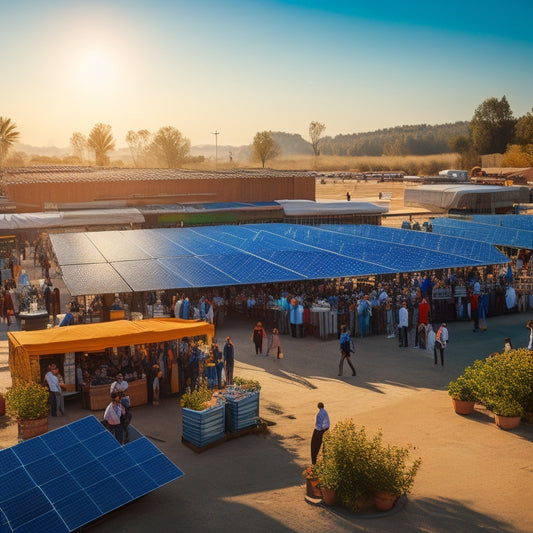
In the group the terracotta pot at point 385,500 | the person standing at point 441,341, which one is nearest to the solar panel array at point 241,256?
the person standing at point 441,341

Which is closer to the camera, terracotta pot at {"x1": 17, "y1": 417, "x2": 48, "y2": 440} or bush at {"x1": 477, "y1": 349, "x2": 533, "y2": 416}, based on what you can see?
terracotta pot at {"x1": 17, "y1": 417, "x2": 48, "y2": 440}

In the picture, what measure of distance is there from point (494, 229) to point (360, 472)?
27048mm

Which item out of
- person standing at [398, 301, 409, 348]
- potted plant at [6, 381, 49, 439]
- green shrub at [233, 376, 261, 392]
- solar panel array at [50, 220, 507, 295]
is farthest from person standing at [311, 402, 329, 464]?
solar panel array at [50, 220, 507, 295]

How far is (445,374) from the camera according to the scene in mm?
15648

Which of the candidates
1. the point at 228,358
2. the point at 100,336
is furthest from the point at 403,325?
the point at 100,336

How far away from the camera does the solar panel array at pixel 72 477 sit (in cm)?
785

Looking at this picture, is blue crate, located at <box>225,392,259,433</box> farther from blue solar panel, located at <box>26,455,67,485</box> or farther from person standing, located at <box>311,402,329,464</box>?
blue solar panel, located at <box>26,455,67,485</box>

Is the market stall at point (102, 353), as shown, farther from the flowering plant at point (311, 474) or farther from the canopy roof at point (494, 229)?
the canopy roof at point (494, 229)

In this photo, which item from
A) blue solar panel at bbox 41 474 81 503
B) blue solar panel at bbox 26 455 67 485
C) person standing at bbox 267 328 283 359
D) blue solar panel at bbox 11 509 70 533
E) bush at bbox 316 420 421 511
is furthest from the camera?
person standing at bbox 267 328 283 359

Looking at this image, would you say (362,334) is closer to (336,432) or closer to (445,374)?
(445,374)

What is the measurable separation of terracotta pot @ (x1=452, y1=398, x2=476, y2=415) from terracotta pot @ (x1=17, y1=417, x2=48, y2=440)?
7402 millimetres

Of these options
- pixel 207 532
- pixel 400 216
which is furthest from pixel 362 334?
→ pixel 400 216

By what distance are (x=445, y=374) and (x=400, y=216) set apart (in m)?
40.9

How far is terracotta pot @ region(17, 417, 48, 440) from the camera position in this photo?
37.4 feet
